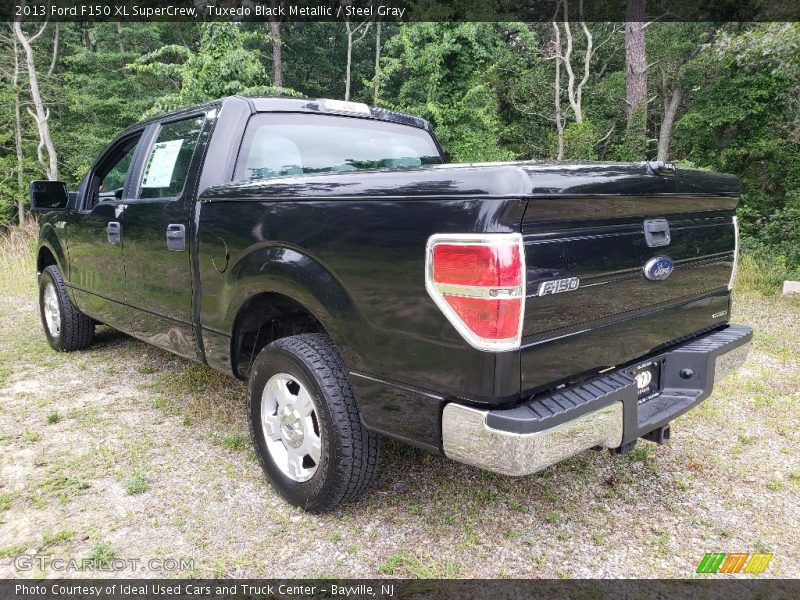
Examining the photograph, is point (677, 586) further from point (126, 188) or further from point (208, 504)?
point (126, 188)

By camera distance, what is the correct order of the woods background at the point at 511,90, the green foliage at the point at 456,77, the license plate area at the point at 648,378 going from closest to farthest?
the license plate area at the point at 648,378 < the woods background at the point at 511,90 < the green foliage at the point at 456,77

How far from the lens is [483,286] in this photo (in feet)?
5.89

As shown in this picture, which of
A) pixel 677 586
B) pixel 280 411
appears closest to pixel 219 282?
pixel 280 411

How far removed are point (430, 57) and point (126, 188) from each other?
11766mm

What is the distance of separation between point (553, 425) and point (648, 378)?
33.8 inches

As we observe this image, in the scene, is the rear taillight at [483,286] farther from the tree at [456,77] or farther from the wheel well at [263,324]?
the tree at [456,77]

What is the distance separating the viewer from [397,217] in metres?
2.04

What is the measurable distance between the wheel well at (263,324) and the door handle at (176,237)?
0.62m

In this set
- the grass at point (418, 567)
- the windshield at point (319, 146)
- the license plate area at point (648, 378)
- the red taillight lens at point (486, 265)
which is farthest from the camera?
the windshield at point (319, 146)

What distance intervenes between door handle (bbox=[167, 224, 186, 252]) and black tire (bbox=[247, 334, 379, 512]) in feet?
3.24

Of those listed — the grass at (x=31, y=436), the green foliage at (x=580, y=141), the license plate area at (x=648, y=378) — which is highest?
the green foliage at (x=580, y=141)

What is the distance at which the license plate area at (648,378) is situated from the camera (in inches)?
95.7

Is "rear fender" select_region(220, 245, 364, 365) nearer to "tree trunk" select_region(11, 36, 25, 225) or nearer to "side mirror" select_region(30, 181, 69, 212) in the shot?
"side mirror" select_region(30, 181, 69, 212)

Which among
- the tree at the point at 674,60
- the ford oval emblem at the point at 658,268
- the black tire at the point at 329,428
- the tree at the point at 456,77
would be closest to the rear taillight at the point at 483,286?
the black tire at the point at 329,428
